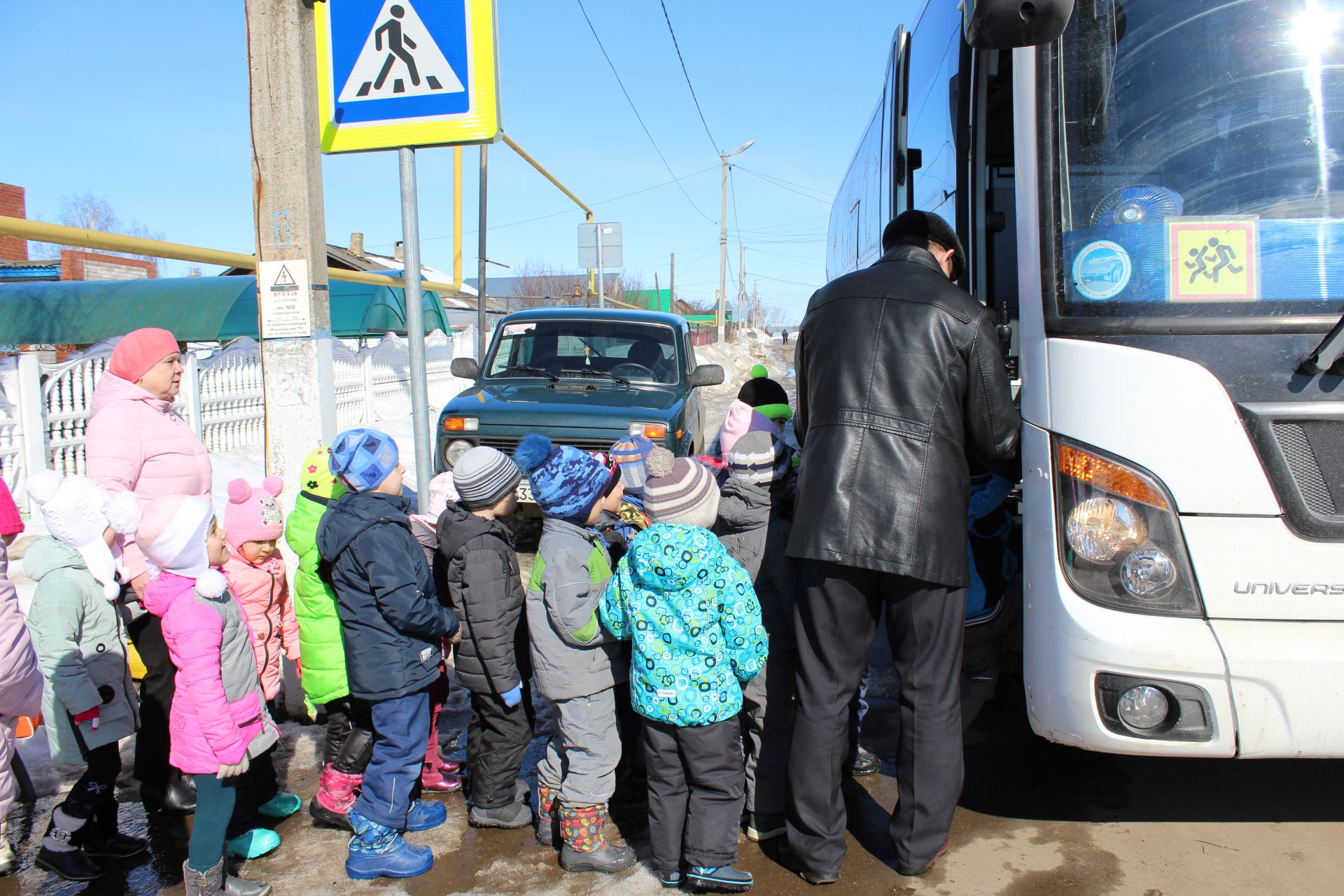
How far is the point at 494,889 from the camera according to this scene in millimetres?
2881

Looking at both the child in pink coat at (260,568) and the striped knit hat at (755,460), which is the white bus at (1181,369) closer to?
the striped knit hat at (755,460)

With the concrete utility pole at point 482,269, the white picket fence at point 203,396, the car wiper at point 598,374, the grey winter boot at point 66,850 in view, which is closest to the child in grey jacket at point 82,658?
the grey winter boot at point 66,850

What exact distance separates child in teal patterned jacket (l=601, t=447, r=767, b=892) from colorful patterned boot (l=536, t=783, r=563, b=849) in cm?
42

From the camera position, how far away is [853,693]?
115 inches

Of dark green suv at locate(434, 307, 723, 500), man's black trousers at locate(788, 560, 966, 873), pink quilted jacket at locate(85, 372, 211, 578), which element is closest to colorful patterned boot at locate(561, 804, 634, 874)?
man's black trousers at locate(788, 560, 966, 873)

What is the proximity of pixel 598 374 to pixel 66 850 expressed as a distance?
5042mm

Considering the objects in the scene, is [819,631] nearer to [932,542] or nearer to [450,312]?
[932,542]

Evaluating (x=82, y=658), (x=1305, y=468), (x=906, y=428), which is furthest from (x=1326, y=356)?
(x=82, y=658)

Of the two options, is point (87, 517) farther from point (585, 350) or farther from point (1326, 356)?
point (585, 350)

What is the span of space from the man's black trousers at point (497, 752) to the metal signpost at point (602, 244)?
1323cm

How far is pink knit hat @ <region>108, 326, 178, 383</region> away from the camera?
147 inches

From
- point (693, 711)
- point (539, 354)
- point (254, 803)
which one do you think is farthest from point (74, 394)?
point (693, 711)

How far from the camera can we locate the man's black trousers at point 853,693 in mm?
2771

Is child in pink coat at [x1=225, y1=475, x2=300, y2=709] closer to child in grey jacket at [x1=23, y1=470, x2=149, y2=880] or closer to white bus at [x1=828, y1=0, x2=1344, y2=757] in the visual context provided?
child in grey jacket at [x1=23, y1=470, x2=149, y2=880]
